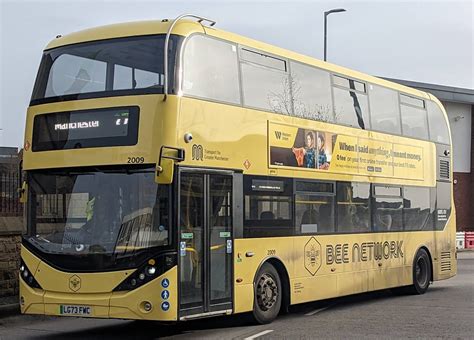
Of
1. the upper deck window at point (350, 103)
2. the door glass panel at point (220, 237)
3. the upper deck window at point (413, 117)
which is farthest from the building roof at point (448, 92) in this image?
the door glass panel at point (220, 237)

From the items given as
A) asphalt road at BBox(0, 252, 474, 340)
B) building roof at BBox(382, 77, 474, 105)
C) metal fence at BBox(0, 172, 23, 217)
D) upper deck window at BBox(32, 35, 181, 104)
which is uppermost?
building roof at BBox(382, 77, 474, 105)

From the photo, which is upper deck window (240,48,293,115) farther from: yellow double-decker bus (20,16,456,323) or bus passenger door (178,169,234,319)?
bus passenger door (178,169,234,319)

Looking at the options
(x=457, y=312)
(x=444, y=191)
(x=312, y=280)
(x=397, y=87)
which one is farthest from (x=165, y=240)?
(x=444, y=191)

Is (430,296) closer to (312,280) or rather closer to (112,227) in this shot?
(312,280)

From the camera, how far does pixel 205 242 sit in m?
10.6

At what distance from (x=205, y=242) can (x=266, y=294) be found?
5.98 ft

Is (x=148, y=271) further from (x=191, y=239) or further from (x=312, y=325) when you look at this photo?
(x=312, y=325)

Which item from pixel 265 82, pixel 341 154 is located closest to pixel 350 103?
pixel 341 154

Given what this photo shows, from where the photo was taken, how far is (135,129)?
32.9ft

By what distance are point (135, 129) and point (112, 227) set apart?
1.35m

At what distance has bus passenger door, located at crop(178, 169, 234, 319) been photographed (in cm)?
1009

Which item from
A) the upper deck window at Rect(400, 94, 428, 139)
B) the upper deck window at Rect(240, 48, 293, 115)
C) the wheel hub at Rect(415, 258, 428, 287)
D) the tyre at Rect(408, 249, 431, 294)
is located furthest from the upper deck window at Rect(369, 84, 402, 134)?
the upper deck window at Rect(240, 48, 293, 115)

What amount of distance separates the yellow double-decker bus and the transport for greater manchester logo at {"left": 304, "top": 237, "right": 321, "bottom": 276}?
3 cm

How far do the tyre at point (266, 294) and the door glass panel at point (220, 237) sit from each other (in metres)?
0.81
